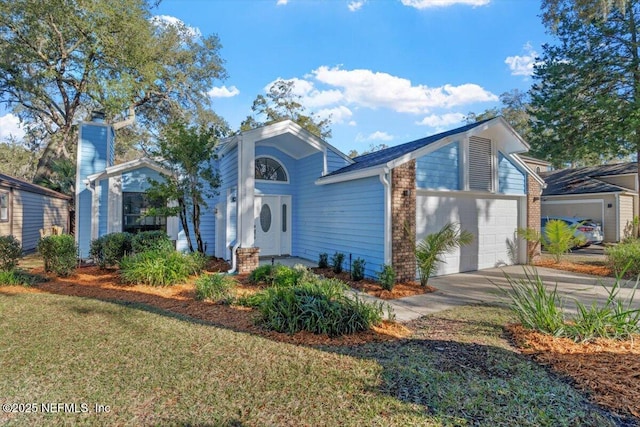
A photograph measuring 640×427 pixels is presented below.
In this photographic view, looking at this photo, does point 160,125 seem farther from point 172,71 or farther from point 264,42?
point 264,42

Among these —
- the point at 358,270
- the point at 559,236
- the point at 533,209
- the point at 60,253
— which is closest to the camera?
the point at 358,270

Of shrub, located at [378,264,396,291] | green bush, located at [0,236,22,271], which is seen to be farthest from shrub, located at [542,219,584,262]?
green bush, located at [0,236,22,271]

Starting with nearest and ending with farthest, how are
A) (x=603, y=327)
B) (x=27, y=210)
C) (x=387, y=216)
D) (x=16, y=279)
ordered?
(x=603, y=327) < (x=16, y=279) < (x=387, y=216) < (x=27, y=210)

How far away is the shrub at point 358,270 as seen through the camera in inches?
323

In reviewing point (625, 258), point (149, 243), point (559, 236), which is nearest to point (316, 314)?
point (149, 243)

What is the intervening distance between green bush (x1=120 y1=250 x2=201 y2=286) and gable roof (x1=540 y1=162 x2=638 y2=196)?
2108 cm

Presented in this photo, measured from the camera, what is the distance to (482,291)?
292 inches

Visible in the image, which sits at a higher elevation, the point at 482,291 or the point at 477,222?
the point at 477,222

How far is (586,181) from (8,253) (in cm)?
2641

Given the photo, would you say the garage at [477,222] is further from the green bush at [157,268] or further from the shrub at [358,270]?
the green bush at [157,268]

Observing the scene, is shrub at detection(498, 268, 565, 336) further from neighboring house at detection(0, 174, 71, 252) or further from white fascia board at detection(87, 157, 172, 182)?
neighboring house at detection(0, 174, 71, 252)

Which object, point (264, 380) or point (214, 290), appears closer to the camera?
point (264, 380)

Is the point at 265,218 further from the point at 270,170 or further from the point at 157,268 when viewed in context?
the point at 157,268

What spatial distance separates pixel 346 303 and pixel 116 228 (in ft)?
32.9
